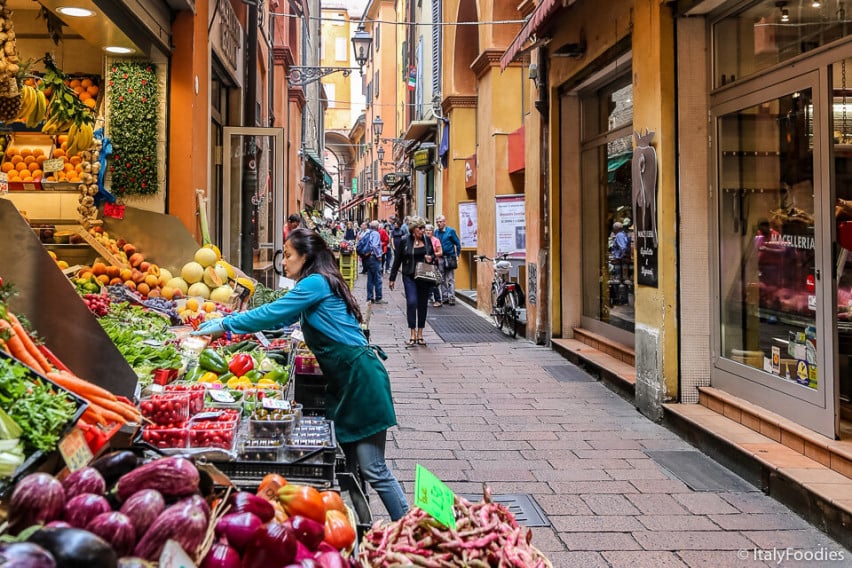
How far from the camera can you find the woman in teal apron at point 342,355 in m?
4.02

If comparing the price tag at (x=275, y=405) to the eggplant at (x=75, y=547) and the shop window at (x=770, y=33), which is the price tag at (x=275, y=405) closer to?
the eggplant at (x=75, y=547)

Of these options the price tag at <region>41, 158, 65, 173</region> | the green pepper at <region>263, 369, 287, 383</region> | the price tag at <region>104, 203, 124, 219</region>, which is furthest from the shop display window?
the price tag at <region>41, 158, 65, 173</region>

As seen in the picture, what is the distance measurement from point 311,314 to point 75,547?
253cm

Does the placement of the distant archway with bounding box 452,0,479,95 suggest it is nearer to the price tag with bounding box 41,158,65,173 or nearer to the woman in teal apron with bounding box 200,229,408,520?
the price tag with bounding box 41,158,65,173

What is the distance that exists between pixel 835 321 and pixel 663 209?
7.01 ft

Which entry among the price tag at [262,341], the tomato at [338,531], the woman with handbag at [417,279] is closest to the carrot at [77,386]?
the tomato at [338,531]

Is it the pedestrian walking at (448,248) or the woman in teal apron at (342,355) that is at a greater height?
the pedestrian walking at (448,248)

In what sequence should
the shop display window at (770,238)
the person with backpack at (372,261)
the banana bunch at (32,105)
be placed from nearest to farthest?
the shop display window at (770,238) → the banana bunch at (32,105) → the person with backpack at (372,261)

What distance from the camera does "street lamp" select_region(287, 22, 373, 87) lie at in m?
17.3

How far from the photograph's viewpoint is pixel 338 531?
2.65 meters

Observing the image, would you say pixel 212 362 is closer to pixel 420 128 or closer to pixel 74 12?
pixel 74 12

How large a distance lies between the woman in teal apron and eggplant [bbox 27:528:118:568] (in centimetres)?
230

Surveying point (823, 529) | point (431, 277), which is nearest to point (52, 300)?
point (823, 529)

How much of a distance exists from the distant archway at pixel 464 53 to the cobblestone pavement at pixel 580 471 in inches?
470
